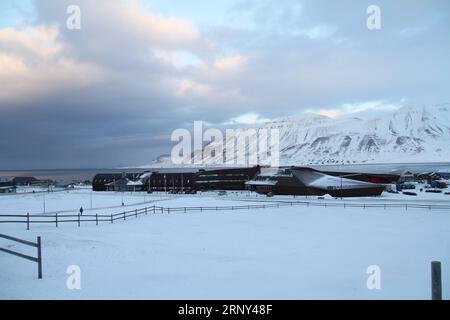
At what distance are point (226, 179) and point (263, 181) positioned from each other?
10807 millimetres

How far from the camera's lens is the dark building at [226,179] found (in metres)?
70.5

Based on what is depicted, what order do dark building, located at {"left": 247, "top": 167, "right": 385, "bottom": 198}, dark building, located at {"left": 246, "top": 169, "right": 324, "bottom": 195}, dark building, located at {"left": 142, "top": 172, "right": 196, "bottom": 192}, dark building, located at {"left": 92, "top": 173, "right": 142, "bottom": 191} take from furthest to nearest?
dark building, located at {"left": 92, "top": 173, "right": 142, "bottom": 191}
dark building, located at {"left": 142, "top": 172, "right": 196, "bottom": 192}
dark building, located at {"left": 246, "top": 169, "right": 324, "bottom": 195}
dark building, located at {"left": 247, "top": 167, "right": 385, "bottom": 198}

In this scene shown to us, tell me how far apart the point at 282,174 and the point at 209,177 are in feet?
57.0

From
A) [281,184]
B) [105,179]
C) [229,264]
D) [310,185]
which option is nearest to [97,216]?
[229,264]

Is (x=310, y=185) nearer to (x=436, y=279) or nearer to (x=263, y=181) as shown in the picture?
(x=263, y=181)

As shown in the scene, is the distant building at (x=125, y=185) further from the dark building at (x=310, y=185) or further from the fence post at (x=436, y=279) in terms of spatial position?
the fence post at (x=436, y=279)

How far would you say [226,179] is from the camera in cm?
7125

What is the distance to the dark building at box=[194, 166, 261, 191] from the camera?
7050 centimetres

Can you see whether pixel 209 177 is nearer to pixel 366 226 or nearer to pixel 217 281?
pixel 366 226

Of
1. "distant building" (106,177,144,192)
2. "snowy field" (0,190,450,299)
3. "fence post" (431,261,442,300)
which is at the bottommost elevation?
"distant building" (106,177,144,192)

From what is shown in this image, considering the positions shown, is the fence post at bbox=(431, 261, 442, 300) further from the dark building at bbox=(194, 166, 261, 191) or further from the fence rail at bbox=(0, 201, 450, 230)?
the dark building at bbox=(194, 166, 261, 191)

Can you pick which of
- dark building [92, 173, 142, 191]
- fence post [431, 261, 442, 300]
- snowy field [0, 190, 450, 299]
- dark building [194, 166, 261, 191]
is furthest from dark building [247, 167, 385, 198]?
fence post [431, 261, 442, 300]

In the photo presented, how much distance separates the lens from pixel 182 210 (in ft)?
115

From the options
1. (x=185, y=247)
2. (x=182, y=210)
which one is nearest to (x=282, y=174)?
(x=182, y=210)
